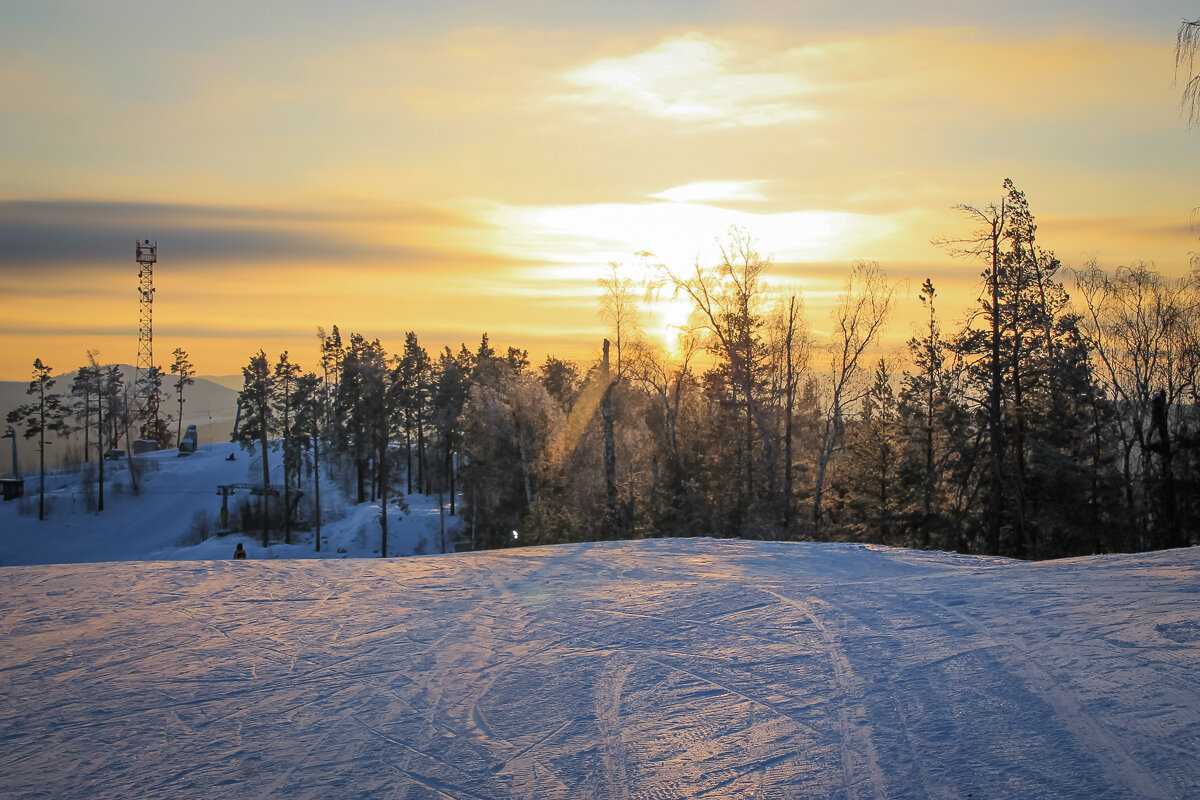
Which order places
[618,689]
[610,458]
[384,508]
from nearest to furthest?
[618,689]
[610,458]
[384,508]

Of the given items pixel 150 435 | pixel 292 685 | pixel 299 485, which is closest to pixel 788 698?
pixel 292 685

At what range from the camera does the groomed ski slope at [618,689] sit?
17.0ft

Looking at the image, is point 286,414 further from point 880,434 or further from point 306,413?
point 880,434

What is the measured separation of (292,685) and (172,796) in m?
2.06

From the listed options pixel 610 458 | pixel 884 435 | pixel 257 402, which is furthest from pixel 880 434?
pixel 257 402

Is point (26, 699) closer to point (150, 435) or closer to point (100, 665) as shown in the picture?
point (100, 665)

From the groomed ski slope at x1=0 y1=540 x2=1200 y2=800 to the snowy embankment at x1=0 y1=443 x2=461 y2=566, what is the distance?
4587cm

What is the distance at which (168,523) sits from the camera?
63.6 meters

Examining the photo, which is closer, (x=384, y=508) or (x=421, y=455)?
(x=384, y=508)

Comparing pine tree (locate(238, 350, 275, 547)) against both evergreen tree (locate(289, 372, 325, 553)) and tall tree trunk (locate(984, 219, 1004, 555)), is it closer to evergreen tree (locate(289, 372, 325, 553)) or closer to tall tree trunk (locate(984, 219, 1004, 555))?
evergreen tree (locate(289, 372, 325, 553))

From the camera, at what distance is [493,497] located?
4544 centimetres

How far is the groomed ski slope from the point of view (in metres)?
5.18

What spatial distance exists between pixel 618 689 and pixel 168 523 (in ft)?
219

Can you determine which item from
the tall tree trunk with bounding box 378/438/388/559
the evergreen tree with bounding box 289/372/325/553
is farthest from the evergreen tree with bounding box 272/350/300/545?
the tall tree trunk with bounding box 378/438/388/559
